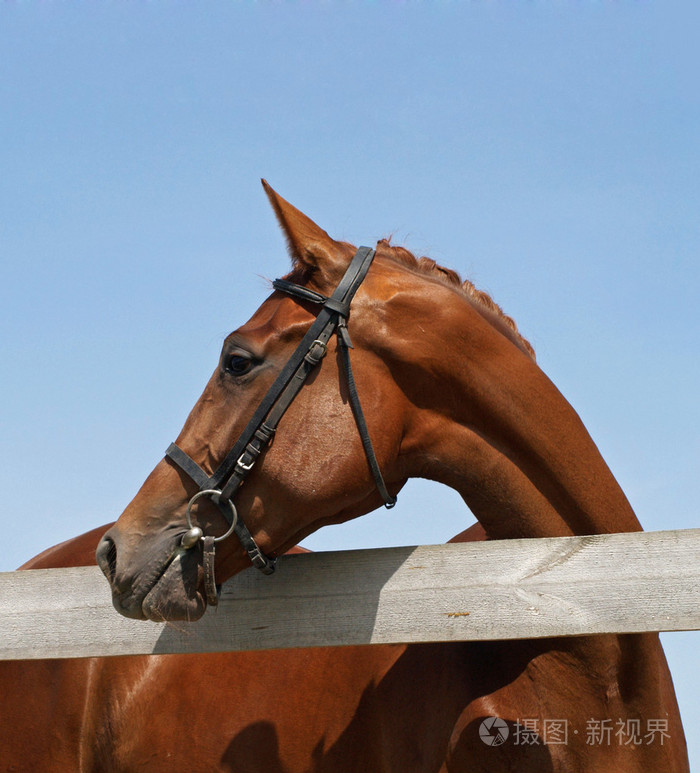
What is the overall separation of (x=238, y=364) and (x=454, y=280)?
2.82ft

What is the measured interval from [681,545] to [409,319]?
1.06 metres

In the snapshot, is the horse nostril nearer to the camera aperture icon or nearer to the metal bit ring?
the metal bit ring

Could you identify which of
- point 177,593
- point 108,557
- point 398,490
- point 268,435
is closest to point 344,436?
point 268,435

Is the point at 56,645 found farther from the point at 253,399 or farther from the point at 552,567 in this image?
the point at 552,567

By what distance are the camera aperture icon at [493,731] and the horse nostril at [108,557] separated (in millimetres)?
1202

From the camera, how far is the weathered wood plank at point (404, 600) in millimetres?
2395

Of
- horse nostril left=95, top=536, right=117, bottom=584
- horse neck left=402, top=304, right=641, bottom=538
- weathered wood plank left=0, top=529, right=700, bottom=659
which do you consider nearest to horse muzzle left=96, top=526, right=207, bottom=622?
horse nostril left=95, top=536, right=117, bottom=584

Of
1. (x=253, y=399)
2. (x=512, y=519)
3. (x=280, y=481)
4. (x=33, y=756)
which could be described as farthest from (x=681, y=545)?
(x=33, y=756)

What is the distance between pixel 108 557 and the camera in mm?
2584

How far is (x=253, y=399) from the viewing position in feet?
8.80

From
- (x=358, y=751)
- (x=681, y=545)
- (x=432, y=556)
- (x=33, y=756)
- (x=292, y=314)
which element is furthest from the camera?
(x=33, y=756)

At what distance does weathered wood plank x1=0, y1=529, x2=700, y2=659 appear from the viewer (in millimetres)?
2395

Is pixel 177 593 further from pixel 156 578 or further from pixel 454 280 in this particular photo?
pixel 454 280

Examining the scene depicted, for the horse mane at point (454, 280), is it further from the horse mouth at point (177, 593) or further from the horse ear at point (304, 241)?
the horse mouth at point (177, 593)
